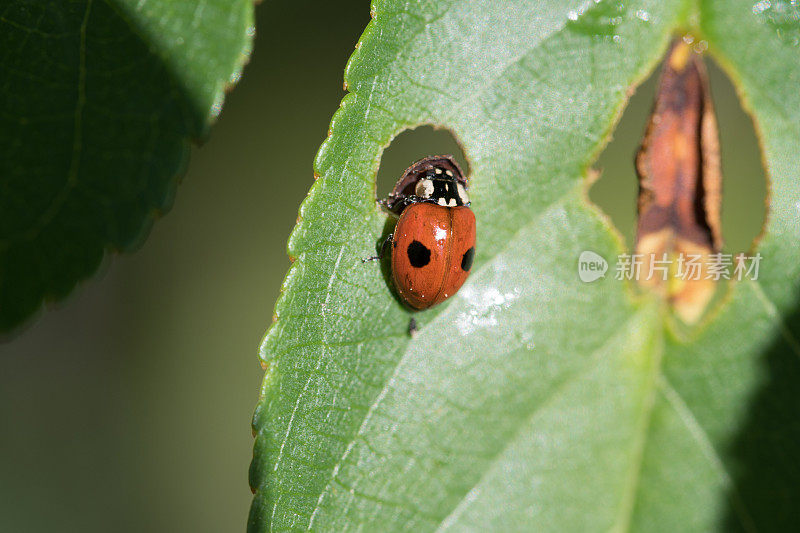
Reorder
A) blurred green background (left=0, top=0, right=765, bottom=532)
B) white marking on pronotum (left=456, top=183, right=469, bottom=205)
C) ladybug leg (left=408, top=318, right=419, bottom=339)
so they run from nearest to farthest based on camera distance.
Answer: ladybug leg (left=408, top=318, right=419, bottom=339), white marking on pronotum (left=456, top=183, right=469, bottom=205), blurred green background (left=0, top=0, right=765, bottom=532)

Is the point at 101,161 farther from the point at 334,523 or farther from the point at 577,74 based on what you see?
the point at 577,74

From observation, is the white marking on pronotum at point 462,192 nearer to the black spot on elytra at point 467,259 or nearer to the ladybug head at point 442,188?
the ladybug head at point 442,188

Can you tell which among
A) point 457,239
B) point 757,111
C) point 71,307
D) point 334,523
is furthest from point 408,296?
point 71,307

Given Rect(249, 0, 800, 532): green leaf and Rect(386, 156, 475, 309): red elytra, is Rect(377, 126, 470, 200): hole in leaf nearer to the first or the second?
Rect(386, 156, 475, 309): red elytra

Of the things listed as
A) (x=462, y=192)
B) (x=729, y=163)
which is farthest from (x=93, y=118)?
(x=729, y=163)

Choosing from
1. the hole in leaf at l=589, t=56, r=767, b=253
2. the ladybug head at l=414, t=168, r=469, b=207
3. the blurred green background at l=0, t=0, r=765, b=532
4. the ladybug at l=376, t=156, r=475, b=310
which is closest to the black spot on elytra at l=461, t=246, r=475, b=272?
the ladybug at l=376, t=156, r=475, b=310
